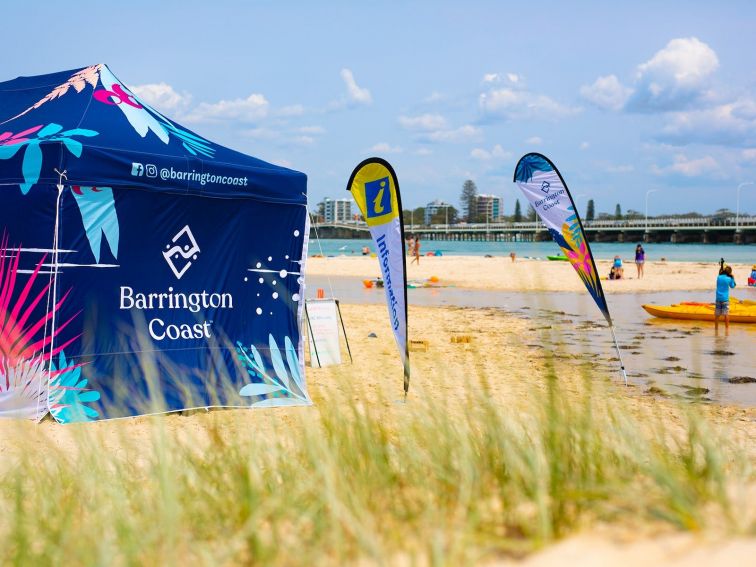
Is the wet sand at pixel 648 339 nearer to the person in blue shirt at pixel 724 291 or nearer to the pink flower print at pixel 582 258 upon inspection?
the person in blue shirt at pixel 724 291

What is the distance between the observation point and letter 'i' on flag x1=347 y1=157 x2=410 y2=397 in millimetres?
6691

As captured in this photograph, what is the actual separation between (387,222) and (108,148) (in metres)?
2.60

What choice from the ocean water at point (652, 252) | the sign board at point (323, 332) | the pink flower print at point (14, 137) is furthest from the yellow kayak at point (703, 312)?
the ocean water at point (652, 252)

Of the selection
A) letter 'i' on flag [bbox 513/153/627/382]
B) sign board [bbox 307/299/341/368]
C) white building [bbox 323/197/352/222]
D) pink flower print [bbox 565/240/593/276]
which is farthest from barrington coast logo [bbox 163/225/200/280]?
white building [bbox 323/197/352/222]

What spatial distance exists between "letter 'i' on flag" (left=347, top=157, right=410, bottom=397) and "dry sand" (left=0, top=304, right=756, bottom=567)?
0.64 meters

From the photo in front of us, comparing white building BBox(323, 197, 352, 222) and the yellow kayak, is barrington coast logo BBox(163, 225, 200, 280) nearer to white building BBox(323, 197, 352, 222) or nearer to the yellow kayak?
the yellow kayak

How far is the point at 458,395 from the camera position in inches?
264

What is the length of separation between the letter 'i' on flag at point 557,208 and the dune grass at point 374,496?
449 cm

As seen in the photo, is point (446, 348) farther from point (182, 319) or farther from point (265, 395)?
point (182, 319)

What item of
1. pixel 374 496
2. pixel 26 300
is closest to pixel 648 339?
pixel 26 300

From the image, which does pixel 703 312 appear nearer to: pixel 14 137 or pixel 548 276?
pixel 14 137

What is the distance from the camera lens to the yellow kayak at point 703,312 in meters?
15.5

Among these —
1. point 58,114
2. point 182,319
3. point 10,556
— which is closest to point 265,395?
point 182,319

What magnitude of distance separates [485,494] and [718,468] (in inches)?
35.7
